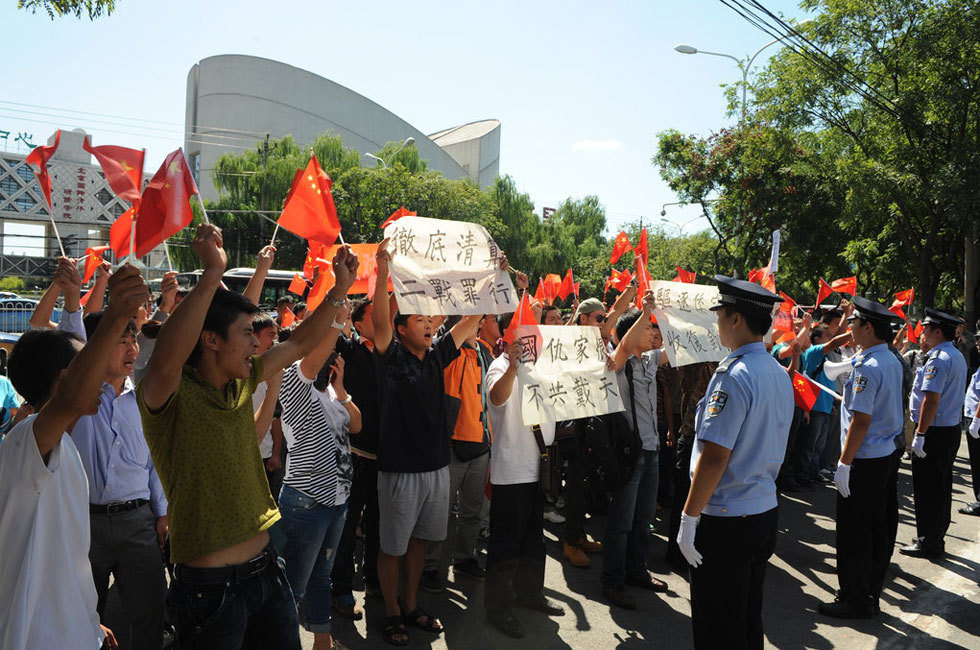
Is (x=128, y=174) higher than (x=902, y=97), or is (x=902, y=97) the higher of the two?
(x=902, y=97)

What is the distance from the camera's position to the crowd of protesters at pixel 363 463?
7.23ft

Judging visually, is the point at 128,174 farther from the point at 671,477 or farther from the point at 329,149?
the point at 329,149

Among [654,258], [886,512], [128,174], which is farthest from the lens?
[654,258]

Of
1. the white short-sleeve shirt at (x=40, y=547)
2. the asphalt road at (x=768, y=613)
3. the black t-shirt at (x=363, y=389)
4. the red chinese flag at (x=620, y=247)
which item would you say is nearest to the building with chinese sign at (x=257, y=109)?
the red chinese flag at (x=620, y=247)

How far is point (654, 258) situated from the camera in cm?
4031

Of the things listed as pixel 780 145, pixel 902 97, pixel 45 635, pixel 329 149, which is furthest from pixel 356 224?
pixel 45 635

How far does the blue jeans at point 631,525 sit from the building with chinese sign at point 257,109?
53968mm

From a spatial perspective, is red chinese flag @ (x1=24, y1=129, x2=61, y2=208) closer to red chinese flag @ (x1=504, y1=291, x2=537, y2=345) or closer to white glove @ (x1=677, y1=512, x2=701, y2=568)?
red chinese flag @ (x1=504, y1=291, x2=537, y2=345)

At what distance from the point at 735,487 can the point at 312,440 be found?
2177mm

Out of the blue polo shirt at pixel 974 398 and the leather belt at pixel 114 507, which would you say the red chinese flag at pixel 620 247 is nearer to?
the blue polo shirt at pixel 974 398

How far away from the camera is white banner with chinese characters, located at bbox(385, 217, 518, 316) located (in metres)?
4.04

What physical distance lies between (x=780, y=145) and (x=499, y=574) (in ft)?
53.0

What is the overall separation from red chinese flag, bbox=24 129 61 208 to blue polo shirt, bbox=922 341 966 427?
23.0 ft

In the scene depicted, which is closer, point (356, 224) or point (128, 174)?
point (128, 174)
